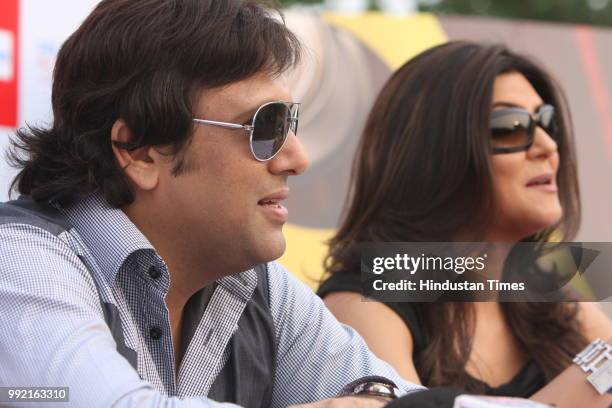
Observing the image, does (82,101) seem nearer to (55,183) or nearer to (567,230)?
(55,183)

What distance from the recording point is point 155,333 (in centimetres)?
184

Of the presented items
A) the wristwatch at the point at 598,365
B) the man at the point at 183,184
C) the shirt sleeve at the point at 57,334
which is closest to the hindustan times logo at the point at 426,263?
the wristwatch at the point at 598,365

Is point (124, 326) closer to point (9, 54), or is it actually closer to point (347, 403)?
point (347, 403)

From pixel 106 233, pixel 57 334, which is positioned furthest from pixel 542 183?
pixel 57 334

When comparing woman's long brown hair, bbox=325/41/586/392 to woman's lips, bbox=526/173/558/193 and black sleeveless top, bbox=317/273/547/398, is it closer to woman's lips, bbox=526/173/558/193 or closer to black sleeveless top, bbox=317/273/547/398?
black sleeveless top, bbox=317/273/547/398

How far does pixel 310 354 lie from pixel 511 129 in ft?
3.68

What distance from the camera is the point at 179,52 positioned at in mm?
1913

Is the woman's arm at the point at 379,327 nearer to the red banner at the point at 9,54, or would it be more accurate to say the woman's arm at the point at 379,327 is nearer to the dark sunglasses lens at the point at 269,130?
the dark sunglasses lens at the point at 269,130

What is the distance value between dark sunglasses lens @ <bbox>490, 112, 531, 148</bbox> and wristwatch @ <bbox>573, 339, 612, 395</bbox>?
72 centimetres

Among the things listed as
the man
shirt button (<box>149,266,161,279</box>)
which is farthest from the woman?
shirt button (<box>149,266,161,279</box>)

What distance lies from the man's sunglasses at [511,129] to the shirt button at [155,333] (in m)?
1.37

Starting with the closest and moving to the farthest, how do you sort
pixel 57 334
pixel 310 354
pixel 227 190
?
pixel 57 334 < pixel 227 190 < pixel 310 354

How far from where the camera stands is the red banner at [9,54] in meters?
2.81

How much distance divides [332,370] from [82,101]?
2.55 feet
